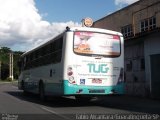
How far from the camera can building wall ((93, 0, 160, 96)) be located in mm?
21641

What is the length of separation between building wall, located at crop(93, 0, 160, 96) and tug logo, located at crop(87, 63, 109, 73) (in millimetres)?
4945

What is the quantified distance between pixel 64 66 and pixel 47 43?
3.31 m

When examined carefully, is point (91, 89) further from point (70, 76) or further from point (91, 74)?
point (70, 76)

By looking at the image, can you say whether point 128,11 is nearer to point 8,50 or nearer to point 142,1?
point 142,1

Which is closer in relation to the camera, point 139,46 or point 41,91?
point 41,91

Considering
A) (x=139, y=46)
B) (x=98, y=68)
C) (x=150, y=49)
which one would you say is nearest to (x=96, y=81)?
(x=98, y=68)

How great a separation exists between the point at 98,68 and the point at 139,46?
6.99 m

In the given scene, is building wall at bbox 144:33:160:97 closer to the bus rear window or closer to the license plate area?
the bus rear window

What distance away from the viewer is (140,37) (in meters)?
22.3

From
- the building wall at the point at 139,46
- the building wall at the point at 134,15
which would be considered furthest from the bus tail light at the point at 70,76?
the building wall at the point at 134,15

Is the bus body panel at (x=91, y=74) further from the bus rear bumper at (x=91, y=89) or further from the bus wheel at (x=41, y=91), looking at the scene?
the bus wheel at (x=41, y=91)

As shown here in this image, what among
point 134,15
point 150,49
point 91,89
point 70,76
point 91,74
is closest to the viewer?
point 70,76

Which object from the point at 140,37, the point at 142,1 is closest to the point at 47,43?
the point at 140,37

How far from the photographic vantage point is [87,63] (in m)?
16.4
